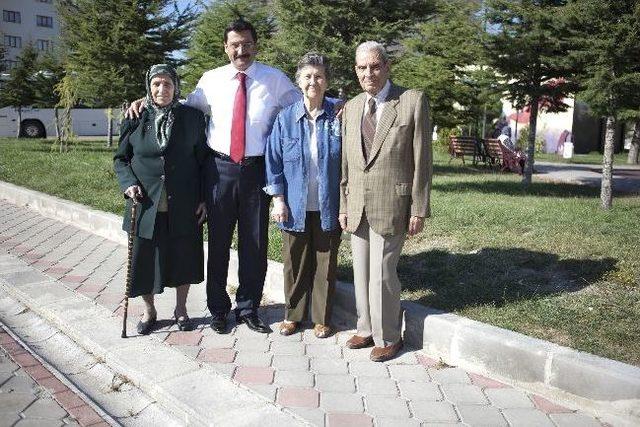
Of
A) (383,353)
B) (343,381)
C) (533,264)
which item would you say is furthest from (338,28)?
(343,381)

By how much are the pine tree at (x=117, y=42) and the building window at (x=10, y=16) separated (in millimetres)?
46422

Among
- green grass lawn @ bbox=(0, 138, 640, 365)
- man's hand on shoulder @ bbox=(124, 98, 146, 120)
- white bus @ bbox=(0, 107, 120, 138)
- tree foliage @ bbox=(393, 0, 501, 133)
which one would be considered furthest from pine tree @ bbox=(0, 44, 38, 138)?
man's hand on shoulder @ bbox=(124, 98, 146, 120)

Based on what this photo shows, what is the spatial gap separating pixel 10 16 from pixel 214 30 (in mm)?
49480

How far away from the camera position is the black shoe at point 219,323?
4457 millimetres

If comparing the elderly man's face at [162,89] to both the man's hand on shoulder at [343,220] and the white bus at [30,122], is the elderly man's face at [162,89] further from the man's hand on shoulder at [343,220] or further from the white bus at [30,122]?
the white bus at [30,122]

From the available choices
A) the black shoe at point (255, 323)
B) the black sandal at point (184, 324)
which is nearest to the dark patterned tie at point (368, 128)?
the black shoe at point (255, 323)

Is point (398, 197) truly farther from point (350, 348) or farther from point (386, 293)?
point (350, 348)

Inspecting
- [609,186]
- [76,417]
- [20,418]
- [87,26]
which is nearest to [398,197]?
[76,417]

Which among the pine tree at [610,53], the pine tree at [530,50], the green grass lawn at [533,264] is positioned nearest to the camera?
the green grass lawn at [533,264]

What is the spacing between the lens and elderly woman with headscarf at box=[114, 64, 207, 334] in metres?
4.23

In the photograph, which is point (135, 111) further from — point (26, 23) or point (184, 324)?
point (26, 23)

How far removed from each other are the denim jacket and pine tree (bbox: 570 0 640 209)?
552 centimetres

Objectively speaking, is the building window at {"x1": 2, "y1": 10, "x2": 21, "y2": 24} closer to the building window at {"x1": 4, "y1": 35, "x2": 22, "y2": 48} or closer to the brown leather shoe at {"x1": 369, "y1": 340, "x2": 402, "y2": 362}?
the building window at {"x1": 4, "y1": 35, "x2": 22, "y2": 48}

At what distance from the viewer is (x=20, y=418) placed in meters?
3.28
